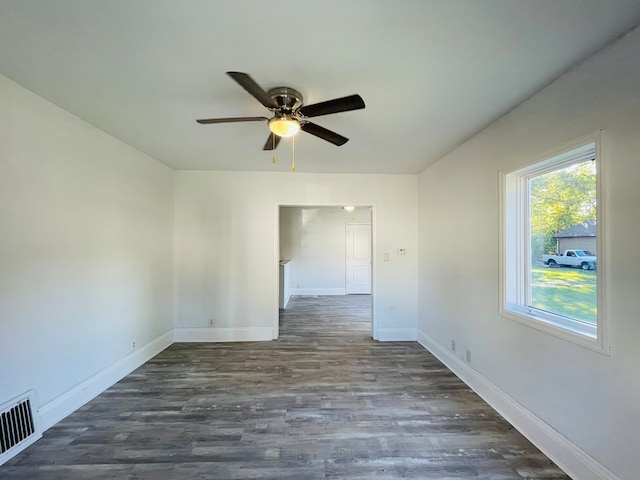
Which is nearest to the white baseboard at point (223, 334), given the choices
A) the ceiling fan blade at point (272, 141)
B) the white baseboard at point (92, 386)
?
the white baseboard at point (92, 386)

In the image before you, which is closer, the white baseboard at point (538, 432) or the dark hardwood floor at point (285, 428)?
the white baseboard at point (538, 432)

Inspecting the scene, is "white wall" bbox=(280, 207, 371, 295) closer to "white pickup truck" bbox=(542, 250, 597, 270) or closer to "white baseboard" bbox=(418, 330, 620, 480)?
"white baseboard" bbox=(418, 330, 620, 480)

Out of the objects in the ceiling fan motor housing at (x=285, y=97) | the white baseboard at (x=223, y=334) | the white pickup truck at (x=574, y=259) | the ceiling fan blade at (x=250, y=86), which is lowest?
the white baseboard at (x=223, y=334)

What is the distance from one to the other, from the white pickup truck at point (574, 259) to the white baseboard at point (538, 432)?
42.5 inches

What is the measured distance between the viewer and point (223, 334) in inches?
159

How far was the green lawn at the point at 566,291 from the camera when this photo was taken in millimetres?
1724

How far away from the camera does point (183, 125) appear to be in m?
2.48

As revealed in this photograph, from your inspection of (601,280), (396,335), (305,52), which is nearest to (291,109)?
(305,52)

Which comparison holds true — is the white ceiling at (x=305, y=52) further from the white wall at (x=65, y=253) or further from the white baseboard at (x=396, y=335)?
the white baseboard at (x=396, y=335)

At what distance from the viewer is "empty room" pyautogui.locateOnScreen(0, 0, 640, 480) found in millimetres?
1396

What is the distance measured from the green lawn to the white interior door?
5795 mm

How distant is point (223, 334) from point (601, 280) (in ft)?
13.2

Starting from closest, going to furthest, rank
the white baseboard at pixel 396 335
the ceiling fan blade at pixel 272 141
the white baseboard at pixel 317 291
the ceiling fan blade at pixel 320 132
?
the ceiling fan blade at pixel 320 132 < the ceiling fan blade at pixel 272 141 < the white baseboard at pixel 396 335 < the white baseboard at pixel 317 291

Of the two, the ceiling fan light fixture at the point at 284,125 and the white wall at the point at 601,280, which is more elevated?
the ceiling fan light fixture at the point at 284,125
